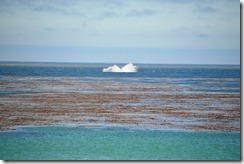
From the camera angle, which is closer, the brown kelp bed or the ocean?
the ocean

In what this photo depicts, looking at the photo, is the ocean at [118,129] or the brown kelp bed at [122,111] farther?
the brown kelp bed at [122,111]

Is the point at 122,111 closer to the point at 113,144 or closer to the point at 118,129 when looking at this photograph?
the point at 118,129

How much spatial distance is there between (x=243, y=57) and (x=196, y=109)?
14.1ft

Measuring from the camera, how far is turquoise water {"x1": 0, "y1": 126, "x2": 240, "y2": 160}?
26.6ft

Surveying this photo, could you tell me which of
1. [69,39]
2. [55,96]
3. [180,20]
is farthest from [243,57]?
[55,96]

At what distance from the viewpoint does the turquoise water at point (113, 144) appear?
8117 mm

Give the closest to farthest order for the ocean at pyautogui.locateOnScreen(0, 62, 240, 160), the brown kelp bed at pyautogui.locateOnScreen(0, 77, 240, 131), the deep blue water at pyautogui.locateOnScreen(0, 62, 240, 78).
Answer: the ocean at pyautogui.locateOnScreen(0, 62, 240, 160), the brown kelp bed at pyautogui.locateOnScreen(0, 77, 240, 131), the deep blue water at pyautogui.locateOnScreen(0, 62, 240, 78)

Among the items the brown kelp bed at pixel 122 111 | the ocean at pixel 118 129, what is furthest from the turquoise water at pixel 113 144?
the brown kelp bed at pixel 122 111

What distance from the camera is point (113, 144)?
352 inches

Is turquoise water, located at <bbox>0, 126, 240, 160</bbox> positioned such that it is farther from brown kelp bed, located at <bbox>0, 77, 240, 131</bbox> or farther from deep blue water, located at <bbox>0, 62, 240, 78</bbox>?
deep blue water, located at <bbox>0, 62, 240, 78</bbox>

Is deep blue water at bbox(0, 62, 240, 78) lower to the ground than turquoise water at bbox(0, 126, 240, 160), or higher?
higher

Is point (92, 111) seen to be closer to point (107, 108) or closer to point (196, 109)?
point (107, 108)

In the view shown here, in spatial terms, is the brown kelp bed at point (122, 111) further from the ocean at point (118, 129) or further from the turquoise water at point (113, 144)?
the turquoise water at point (113, 144)

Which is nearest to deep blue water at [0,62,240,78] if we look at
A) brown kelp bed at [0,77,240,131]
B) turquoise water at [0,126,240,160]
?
brown kelp bed at [0,77,240,131]
